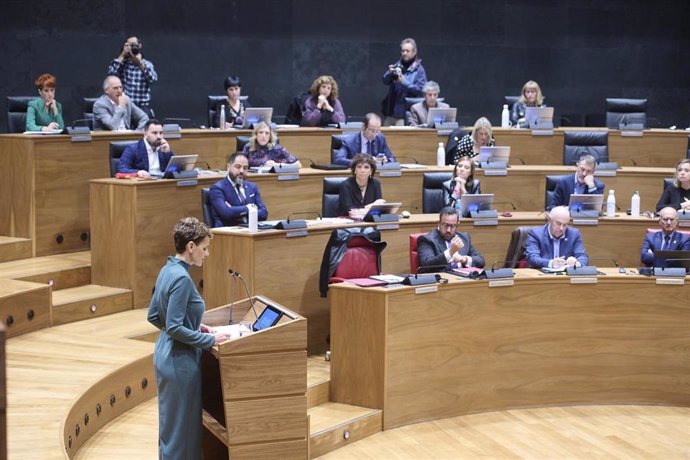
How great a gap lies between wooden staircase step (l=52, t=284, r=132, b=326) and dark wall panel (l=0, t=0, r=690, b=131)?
3.13 metres

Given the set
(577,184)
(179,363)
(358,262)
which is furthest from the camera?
(577,184)

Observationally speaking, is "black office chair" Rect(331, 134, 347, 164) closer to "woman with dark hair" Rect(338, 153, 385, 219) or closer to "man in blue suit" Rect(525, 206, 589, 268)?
"woman with dark hair" Rect(338, 153, 385, 219)

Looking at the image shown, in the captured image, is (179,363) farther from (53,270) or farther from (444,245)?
(53,270)

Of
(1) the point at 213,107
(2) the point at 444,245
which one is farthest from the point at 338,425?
(1) the point at 213,107

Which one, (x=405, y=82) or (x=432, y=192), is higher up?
(x=405, y=82)

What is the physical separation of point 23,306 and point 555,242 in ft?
9.99

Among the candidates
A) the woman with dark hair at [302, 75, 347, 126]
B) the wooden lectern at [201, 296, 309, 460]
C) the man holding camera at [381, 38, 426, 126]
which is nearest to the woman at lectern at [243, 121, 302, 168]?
the woman with dark hair at [302, 75, 347, 126]

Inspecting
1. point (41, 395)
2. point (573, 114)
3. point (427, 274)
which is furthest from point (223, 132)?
point (573, 114)

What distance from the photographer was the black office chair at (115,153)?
22.6 ft

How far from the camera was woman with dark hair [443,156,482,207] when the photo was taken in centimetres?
693

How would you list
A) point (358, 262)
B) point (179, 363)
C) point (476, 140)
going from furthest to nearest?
point (476, 140) < point (358, 262) < point (179, 363)

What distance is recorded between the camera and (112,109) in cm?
763

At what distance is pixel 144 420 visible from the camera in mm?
5098

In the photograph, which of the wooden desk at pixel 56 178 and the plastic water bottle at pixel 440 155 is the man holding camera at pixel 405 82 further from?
the wooden desk at pixel 56 178
